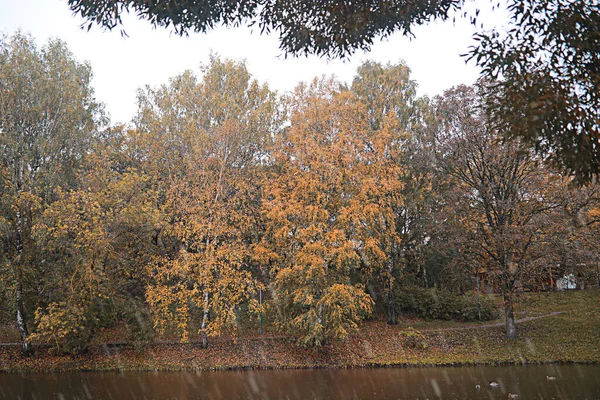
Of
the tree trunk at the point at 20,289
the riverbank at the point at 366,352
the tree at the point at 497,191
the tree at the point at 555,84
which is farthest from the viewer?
the tree at the point at 497,191

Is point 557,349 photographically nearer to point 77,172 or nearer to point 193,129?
point 193,129

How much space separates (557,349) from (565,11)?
19451mm

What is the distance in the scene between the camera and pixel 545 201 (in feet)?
75.8

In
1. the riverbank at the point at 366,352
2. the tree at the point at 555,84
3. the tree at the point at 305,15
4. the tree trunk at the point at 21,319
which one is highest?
the tree at the point at 305,15

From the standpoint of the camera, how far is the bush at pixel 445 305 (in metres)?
28.1

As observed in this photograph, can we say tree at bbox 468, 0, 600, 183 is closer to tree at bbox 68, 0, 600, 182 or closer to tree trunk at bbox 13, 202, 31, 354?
tree at bbox 68, 0, 600, 182

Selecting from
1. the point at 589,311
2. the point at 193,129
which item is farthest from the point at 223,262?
the point at 589,311

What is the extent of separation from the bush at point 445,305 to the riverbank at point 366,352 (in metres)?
2.39

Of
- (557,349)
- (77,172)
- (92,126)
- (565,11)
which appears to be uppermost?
(92,126)

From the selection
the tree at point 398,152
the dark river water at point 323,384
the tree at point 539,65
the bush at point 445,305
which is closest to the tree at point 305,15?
the tree at point 539,65

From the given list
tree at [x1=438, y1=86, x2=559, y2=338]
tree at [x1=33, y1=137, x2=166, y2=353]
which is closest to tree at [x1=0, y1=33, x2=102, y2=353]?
tree at [x1=33, y1=137, x2=166, y2=353]

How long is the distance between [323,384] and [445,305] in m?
13.7

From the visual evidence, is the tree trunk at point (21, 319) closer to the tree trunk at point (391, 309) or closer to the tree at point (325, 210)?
the tree at point (325, 210)

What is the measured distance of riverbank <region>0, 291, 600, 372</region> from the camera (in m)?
21.2
